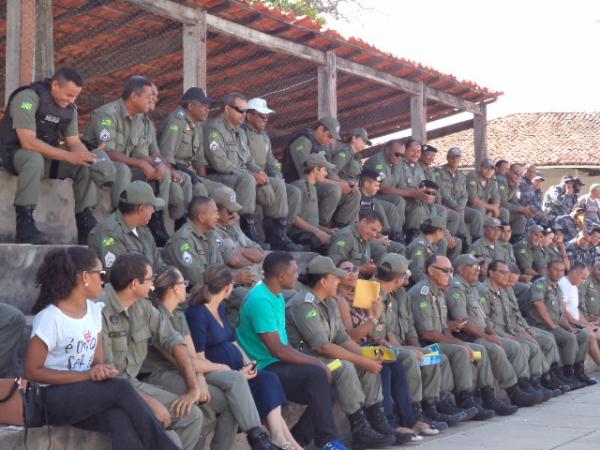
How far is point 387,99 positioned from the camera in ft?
49.5

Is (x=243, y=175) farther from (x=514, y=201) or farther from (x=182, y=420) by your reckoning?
(x=514, y=201)

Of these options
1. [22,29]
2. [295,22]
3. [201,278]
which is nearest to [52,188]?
[201,278]

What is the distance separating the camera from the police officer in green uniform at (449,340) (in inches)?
355

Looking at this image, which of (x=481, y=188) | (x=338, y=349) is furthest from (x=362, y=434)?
(x=481, y=188)

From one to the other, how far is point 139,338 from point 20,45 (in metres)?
3.72

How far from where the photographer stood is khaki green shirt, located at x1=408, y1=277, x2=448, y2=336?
9133 mm

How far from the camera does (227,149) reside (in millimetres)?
9258

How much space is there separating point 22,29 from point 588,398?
664 centimetres

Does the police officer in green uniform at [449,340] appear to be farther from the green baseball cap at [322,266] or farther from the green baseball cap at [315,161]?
the green baseball cap at [322,266]

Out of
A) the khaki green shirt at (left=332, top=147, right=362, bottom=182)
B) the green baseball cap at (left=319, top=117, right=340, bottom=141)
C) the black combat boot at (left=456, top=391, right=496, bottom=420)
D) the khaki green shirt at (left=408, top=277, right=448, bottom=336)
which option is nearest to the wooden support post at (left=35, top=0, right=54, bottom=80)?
the green baseball cap at (left=319, top=117, right=340, bottom=141)

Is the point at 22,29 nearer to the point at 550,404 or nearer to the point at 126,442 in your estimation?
the point at 126,442

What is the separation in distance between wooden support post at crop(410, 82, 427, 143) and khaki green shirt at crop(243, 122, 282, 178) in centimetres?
465

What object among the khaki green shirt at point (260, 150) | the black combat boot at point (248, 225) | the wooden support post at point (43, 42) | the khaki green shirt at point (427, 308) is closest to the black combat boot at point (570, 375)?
the khaki green shirt at point (427, 308)

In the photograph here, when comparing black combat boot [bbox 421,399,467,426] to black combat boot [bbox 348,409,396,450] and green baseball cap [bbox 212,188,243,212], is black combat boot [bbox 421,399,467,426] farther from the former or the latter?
green baseball cap [bbox 212,188,243,212]
